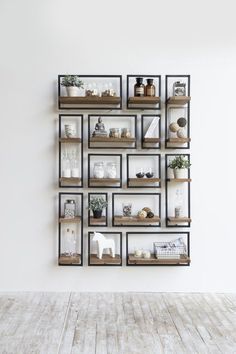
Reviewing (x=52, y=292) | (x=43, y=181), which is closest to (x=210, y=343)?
(x=52, y=292)

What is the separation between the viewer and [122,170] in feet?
10.9

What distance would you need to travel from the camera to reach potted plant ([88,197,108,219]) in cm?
319

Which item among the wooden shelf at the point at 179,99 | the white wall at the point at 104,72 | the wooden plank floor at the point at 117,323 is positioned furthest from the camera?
the white wall at the point at 104,72

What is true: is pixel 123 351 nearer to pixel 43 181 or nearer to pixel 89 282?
pixel 89 282

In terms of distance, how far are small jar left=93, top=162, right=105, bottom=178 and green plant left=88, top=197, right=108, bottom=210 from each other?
0.21 metres

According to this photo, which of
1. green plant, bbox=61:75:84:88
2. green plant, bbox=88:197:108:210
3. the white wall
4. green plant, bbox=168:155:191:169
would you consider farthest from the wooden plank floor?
green plant, bbox=61:75:84:88

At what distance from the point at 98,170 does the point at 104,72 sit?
90cm

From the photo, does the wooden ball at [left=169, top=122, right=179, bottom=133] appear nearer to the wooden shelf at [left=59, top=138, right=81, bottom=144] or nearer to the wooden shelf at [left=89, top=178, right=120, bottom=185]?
the wooden shelf at [left=89, top=178, right=120, bottom=185]

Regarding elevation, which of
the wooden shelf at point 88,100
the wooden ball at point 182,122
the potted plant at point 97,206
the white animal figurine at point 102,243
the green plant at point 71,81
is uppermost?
the green plant at point 71,81

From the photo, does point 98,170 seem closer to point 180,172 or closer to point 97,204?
point 97,204

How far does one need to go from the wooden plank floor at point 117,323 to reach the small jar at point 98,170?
3.51 feet

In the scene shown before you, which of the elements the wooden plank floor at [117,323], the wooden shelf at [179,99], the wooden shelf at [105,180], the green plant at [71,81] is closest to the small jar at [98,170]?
the wooden shelf at [105,180]

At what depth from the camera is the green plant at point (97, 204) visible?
10.5 feet

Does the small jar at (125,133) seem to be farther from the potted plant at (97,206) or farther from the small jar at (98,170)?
the potted plant at (97,206)
